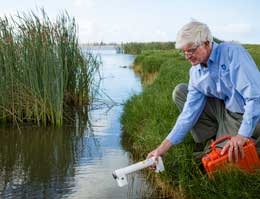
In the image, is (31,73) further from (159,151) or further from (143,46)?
(143,46)

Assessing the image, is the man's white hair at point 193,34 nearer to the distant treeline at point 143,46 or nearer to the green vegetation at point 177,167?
the green vegetation at point 177,167

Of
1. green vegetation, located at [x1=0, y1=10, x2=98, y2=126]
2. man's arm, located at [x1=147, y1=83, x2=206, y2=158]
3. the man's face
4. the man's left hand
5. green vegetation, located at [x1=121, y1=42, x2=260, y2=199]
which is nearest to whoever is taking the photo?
the man's left hand

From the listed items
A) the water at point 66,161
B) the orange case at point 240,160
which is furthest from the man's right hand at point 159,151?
the water at point 66,161

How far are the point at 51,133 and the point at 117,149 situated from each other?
1.45 meters

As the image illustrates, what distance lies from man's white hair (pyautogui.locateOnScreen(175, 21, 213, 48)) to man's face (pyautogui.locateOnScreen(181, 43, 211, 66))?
0.10 feet

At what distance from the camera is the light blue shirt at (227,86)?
119 inches

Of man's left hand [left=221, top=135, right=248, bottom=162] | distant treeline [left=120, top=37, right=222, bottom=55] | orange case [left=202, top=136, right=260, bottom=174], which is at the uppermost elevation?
man's left hand [left=221, top=135, right=248, bottom=162]

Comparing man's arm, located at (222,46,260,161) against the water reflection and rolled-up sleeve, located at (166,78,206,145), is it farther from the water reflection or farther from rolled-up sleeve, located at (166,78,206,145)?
the water reflection

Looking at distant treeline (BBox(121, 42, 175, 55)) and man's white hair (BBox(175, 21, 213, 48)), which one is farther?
distant treeline (BBox(121, 42, 175, 55))

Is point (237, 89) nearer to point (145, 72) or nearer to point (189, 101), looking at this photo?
point (189, 101)

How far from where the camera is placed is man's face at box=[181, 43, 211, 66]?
10.1 feet

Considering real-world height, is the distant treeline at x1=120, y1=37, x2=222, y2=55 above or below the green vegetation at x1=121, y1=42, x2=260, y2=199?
below

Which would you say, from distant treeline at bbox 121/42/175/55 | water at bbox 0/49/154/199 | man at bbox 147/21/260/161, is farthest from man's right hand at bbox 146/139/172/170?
distant treeline at bbox 121/42/175/55

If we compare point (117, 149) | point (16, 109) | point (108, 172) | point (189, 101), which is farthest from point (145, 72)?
point (189, 101)
